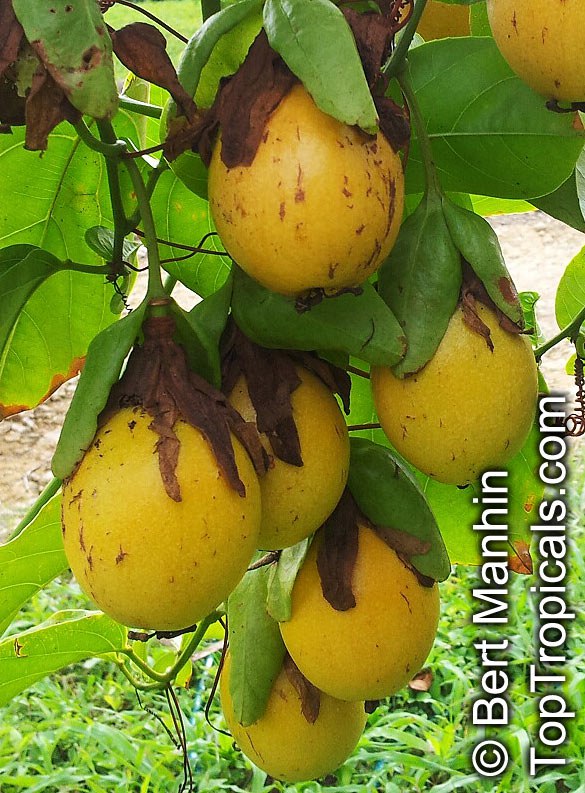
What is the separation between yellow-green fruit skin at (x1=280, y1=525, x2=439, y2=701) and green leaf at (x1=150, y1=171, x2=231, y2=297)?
354 millimetres

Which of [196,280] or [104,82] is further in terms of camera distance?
[196,280]

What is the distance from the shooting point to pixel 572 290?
1.32m

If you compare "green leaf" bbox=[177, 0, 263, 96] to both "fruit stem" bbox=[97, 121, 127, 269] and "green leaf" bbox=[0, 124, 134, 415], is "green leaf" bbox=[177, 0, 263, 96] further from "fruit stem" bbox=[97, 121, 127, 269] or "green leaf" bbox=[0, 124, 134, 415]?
"green leaf" bbox=[0, 124, 134, 415]

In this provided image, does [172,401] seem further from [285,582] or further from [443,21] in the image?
[443,21]

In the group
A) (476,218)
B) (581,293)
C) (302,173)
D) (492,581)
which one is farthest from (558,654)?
(302,173)

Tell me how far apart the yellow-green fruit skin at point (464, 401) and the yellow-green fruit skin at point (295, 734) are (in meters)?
0.35

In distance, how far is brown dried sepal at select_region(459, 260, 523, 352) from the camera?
67cm

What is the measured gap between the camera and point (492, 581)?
5.85 ft

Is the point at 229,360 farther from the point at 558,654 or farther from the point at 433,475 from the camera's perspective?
the point at 558,654

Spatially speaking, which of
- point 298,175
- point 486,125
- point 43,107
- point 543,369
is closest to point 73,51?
point 43,107

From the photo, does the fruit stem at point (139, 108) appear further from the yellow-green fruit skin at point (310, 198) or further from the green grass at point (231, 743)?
the green grass at point (231, 743)

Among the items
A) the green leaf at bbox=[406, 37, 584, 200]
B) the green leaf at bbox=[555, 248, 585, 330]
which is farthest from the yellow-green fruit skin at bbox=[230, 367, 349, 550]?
the green leaf at bbox=[555, 248, 585, 330]

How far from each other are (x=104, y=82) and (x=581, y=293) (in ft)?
3.00

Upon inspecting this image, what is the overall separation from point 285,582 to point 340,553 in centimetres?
6
